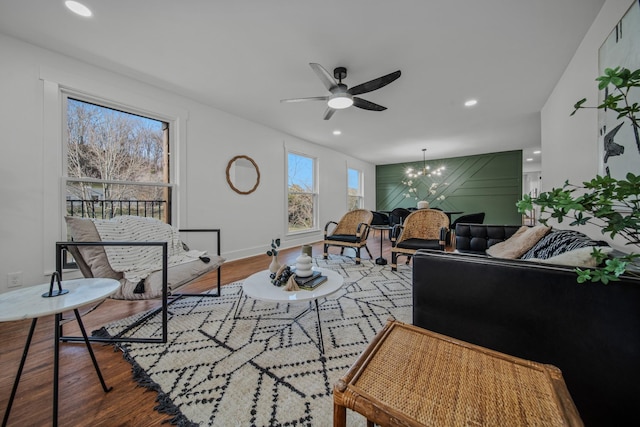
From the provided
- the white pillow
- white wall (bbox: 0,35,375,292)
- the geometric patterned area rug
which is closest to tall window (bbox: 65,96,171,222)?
white wall (bbox: 0,35,375,292)

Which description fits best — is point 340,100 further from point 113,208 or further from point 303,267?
point 113,208

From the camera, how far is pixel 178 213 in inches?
130

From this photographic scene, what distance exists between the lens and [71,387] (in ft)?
4.05

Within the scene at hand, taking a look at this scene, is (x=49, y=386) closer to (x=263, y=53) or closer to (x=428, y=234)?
(x=263, y=53)

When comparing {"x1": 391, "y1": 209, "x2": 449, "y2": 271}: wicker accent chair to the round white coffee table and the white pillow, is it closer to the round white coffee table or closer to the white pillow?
the round white coffee table

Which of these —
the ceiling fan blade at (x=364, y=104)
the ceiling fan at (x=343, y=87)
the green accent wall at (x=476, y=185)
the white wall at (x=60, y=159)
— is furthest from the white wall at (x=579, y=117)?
the white wall at (x=60, y=159)

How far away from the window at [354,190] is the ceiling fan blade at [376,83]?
4.78 metres

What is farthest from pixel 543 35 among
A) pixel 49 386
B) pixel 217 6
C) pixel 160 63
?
pixel 49 386

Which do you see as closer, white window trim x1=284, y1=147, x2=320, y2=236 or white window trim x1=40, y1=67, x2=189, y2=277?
white window trim x1=40, y1=67, x2=189, y2=277

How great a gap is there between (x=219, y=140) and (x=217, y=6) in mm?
2143

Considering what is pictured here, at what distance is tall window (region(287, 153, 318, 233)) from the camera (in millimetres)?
5219

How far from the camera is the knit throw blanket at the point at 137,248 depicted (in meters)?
1.85

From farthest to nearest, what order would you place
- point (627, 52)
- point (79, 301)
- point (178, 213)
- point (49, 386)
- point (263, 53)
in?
point (178, 213) < point (263, 53) < point (627, 52) < point (49, 386) < point (79, 301)

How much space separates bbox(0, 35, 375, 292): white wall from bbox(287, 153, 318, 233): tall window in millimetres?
292
